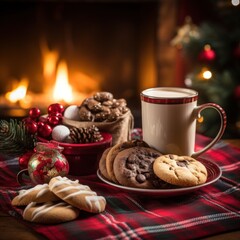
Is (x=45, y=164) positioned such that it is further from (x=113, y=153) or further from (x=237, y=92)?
(x=237, y=92)

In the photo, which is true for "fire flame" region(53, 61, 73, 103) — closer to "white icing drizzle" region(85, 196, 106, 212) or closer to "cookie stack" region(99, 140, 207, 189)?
"cookie stack" region(99, 140, 207, 189)

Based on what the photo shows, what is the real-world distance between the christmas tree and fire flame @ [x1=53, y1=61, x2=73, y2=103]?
65 cm

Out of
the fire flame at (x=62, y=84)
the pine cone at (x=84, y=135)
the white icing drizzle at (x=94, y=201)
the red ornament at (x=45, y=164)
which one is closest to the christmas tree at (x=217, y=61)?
the fire flame at (x=62, y=84)

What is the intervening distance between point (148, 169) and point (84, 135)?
0.18m

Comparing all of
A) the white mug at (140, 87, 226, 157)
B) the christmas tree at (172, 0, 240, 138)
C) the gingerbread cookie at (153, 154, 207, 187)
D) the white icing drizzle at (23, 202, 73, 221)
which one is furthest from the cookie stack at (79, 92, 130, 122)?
the christmas tree at (172, 0, 240, 138)

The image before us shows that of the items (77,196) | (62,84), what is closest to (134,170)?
(77,196)

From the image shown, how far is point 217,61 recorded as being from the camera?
2.41 m

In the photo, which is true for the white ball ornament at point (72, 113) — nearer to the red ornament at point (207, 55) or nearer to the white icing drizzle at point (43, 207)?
the white icing drizzle at point (43, 207)

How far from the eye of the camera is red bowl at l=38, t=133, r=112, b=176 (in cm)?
106

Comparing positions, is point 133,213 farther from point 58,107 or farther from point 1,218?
→ point 58,107

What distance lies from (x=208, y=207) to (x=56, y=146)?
32 cm

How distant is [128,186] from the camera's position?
94 centimetres

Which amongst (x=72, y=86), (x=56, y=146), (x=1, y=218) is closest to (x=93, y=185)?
(x=56, y=146)

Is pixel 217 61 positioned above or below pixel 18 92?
above
